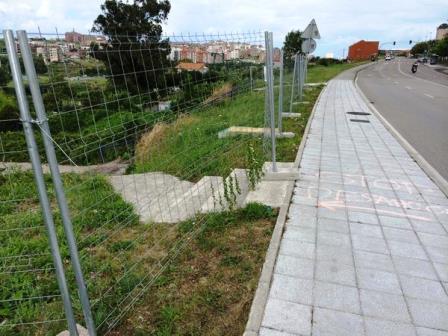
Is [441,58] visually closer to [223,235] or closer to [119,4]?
[119,4]

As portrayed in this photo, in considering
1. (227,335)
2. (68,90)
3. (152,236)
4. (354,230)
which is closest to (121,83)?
(68,90)

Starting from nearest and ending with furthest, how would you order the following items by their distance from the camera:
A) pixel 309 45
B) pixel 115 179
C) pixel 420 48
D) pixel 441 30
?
pixel 115 179
pixel 309 45
pixel 420 48
pixel 441 30

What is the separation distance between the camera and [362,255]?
381cm

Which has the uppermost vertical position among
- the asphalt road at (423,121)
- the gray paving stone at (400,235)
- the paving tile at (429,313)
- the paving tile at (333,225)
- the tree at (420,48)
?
the paving tile at (333,225)

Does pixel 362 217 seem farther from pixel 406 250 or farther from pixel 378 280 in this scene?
pixel 378 280

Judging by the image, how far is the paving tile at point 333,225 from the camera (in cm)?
434

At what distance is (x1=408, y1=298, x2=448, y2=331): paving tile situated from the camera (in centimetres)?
287

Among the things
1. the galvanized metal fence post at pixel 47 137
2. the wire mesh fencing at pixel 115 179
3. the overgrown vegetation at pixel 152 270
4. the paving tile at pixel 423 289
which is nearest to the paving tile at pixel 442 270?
the paving tile at pixel 423 289

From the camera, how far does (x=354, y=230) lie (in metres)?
4.34

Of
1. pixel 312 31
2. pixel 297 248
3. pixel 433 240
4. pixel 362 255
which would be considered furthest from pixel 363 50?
pixel 297 248

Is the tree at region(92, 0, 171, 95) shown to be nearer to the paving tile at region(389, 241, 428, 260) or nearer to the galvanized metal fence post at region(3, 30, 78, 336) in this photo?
the galvanized metal fence post at region(3, 30, 78, 336)

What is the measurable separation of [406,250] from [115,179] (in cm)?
493

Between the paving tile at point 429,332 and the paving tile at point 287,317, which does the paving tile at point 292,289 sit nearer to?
the paving tile at point 287,317

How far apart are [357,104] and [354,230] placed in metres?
12.4
